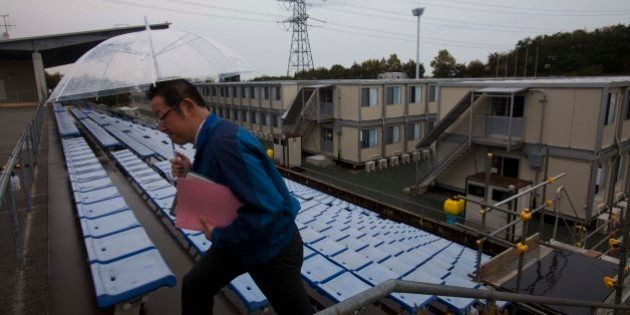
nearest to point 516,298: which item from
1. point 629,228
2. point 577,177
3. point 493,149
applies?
point 629,228

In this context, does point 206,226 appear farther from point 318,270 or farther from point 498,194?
point 498,194

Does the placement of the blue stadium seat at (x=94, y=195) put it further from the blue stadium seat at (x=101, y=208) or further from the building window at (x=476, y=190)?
the building window at (x=476, y=190)

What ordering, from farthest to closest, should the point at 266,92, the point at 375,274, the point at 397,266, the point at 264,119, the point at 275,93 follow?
1. the point at 264,119
2. the point at 266,92
3. the point at 275,93
4. the point at 397,266
5. the point at 375,274

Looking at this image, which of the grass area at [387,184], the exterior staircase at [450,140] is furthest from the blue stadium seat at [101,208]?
the exterior staircase at [450,140]

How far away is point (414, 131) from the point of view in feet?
71.3

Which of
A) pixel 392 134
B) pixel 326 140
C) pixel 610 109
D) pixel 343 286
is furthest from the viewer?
pixel 326 140

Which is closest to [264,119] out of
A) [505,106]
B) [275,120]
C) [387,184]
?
[275,120]

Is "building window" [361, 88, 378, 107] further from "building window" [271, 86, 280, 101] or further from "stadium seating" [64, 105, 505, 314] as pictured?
"stadium seating" [64, 105, 505, 314]

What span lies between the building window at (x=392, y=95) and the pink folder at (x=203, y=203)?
18.7m

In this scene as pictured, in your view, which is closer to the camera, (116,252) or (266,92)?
(116,252)

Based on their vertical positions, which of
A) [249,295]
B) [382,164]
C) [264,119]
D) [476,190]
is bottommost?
[382,164]

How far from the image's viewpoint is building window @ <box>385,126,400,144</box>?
67.2 ft

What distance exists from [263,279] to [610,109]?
532 inches

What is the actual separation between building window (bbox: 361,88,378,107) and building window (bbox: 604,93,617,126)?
33.6ft
